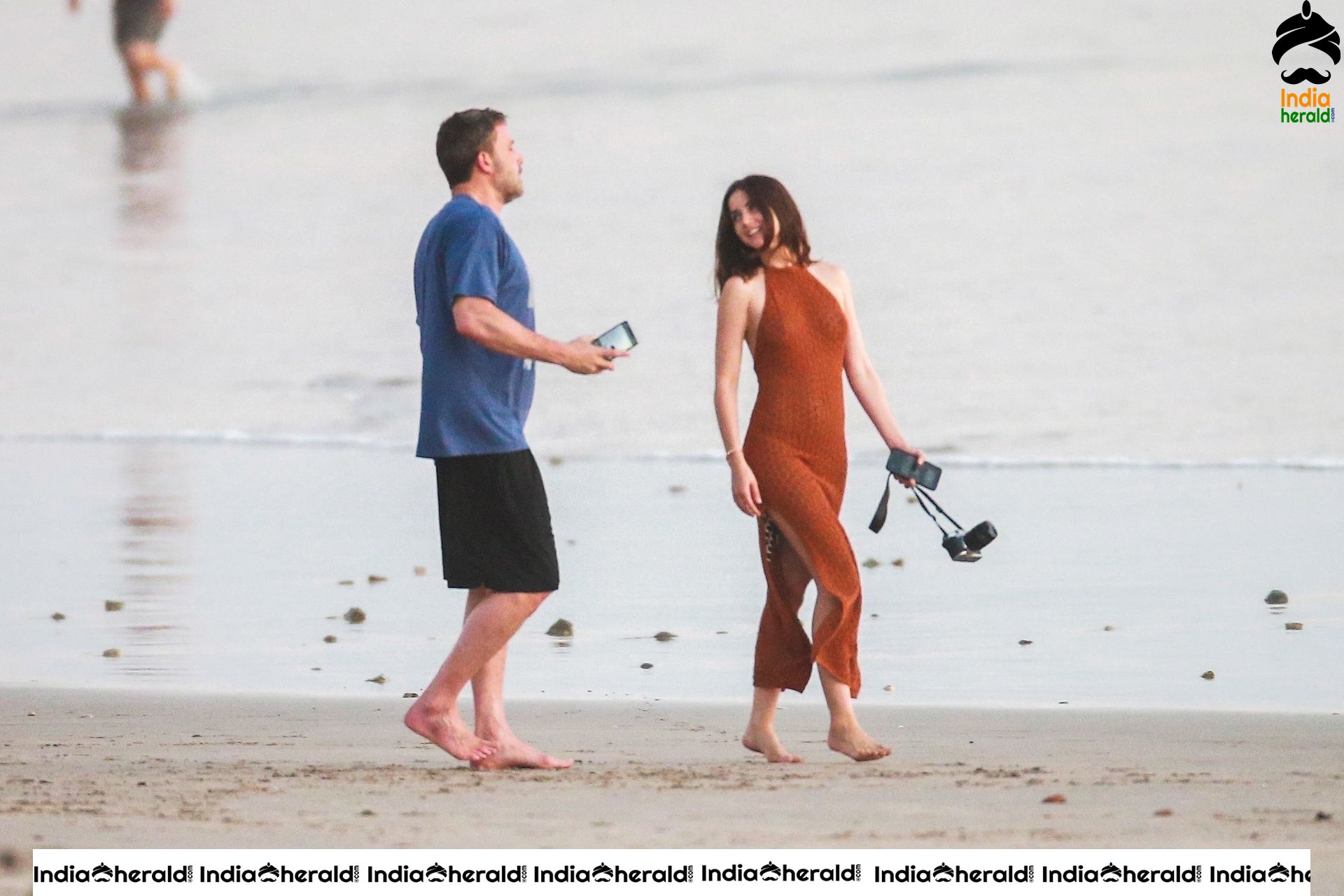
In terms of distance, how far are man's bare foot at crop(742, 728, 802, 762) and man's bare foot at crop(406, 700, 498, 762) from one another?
0.57 metres

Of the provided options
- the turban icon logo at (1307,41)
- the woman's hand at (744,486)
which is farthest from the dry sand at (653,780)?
the turban icon logo at (1307,41)

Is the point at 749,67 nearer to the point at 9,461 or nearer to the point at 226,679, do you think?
the point at 9,461

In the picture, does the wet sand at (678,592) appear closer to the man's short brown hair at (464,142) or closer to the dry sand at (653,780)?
the dry sand at (653,780)

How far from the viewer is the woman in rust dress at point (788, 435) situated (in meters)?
4.37

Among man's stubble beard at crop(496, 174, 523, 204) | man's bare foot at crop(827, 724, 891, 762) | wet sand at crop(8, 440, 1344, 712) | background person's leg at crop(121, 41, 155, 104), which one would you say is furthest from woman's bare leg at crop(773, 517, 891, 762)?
background person's leg at crop(121, 41, 155, 104)

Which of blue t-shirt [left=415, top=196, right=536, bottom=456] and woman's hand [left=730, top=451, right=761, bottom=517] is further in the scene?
woman's hand [left=730, top=451, right=761, bottom=517]

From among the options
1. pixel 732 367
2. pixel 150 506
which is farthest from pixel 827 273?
pixel 150 506

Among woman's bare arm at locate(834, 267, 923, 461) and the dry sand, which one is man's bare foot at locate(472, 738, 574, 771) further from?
woman's bare arm at locate(834, 267, 923, 461)

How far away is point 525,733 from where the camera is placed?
15.4ft

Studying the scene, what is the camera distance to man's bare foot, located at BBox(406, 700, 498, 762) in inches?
164

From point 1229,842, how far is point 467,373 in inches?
71.1

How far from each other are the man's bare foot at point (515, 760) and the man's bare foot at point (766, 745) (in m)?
0.42

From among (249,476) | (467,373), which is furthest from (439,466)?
(249,476)

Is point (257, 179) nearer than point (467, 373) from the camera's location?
No
